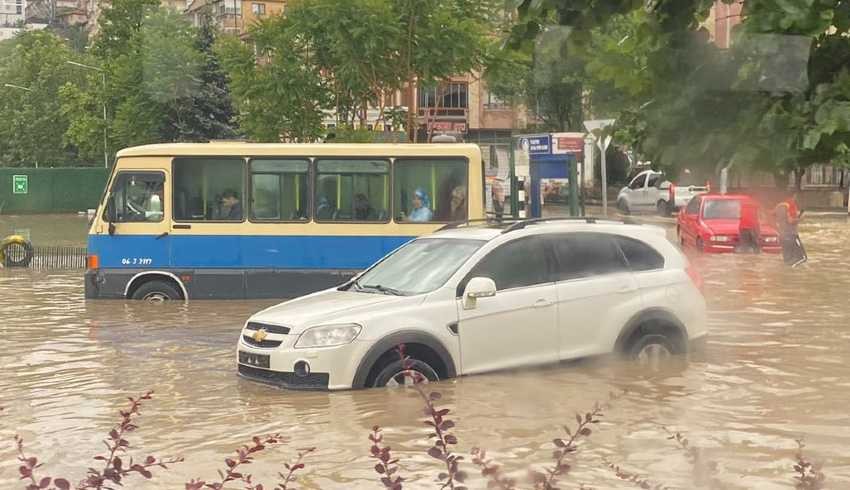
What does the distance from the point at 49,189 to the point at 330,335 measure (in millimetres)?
46470

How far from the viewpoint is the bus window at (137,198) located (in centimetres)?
1650

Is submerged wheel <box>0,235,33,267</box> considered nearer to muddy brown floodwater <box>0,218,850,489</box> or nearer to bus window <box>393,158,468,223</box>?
muddy brown floodwater <box>0,218,850,489</box>

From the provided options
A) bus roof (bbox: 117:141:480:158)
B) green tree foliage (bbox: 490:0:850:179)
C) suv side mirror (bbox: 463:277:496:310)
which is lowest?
suv side mirror (bbox: 463:277:496:310)

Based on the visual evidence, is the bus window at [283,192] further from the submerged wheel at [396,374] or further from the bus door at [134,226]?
the submerged wheel at [396,374]

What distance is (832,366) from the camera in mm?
11758

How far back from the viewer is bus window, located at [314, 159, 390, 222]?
16703 millimetres

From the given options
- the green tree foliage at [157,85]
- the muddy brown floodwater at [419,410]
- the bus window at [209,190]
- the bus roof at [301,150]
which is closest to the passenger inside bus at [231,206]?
the bus window at [209,190]

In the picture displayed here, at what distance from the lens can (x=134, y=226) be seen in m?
16.5

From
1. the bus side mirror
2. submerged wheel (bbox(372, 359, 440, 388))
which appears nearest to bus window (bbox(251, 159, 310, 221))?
the bus side mirror

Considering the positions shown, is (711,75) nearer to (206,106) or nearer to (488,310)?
(488,310)

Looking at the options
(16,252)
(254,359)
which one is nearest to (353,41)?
(16,252)

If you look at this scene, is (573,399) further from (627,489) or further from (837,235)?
(837,235)

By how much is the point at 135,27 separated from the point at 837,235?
34.7m

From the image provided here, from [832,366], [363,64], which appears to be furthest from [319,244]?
[363,64]
